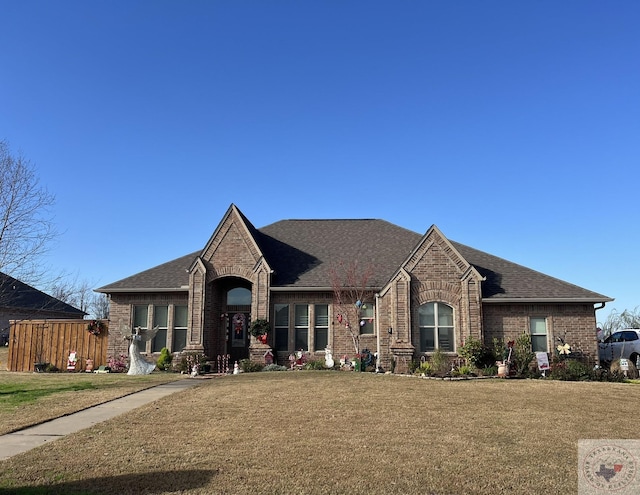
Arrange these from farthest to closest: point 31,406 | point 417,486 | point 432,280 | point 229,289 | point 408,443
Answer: point 229,289
point 432,280
point 31,406
point 408,443
point 417,486

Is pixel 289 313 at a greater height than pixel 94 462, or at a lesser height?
greater

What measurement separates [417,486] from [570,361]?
15.2 metres

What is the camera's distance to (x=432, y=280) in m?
20.5

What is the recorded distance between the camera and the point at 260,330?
21109mm

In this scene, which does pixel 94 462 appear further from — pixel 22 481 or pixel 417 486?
pixel 417 486

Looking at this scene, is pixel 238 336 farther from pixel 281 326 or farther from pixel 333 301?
pixel 333 301

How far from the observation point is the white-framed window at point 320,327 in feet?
72.2

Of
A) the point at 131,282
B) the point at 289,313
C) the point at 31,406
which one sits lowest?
the point at 31,406

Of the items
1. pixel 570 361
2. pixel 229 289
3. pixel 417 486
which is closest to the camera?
pixel 417 486

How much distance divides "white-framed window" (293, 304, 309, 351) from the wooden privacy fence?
854 cm

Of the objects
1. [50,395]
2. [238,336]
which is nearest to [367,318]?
[238,336]

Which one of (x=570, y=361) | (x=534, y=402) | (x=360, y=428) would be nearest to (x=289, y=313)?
(x=570, y=361)

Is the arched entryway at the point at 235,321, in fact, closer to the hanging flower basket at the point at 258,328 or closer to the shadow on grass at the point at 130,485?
the hanging flower basket at the point at 258,328

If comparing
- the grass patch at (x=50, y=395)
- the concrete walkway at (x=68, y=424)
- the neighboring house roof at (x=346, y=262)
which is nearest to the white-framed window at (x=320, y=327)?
the neighboring house roof at (x=346, y=262)
